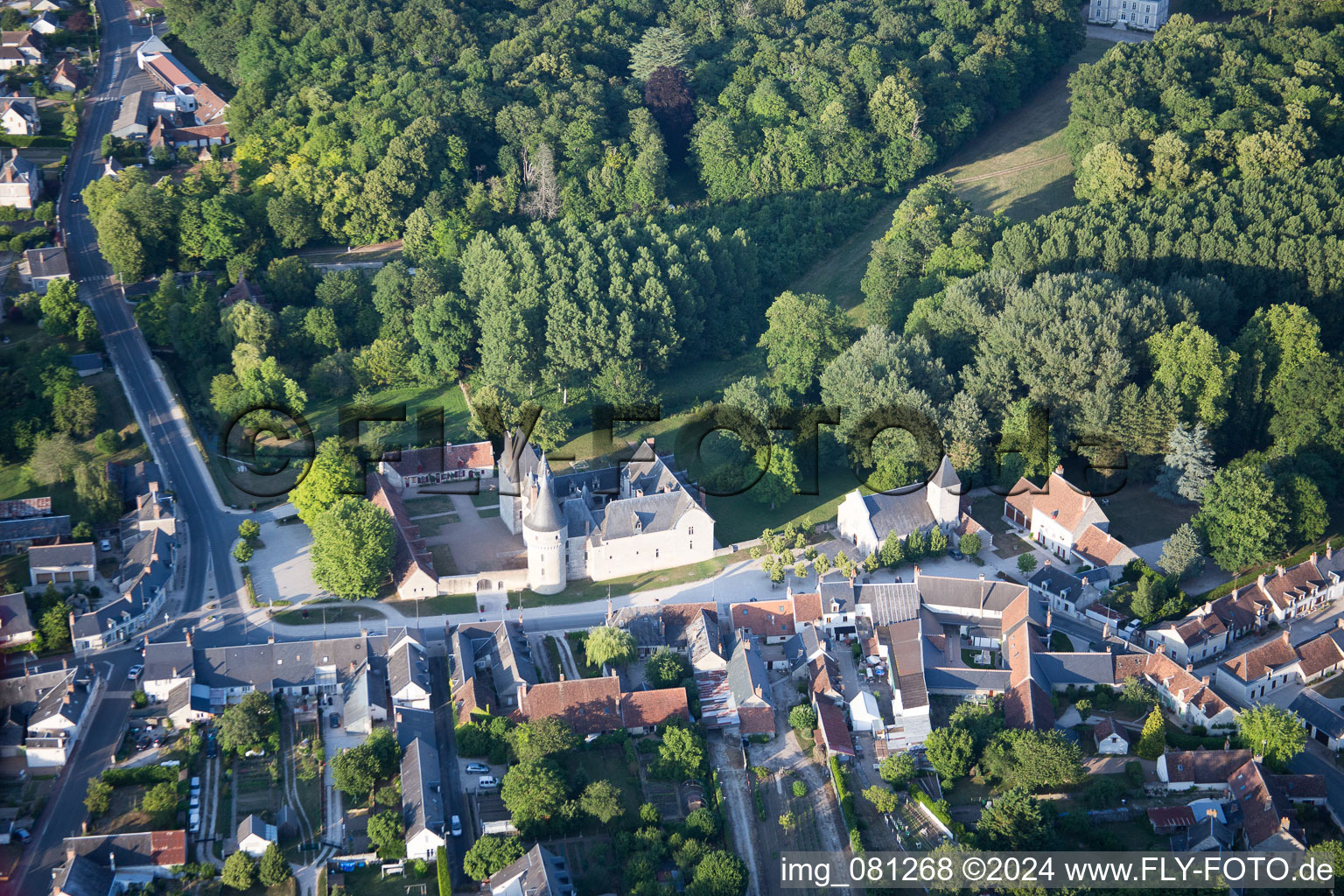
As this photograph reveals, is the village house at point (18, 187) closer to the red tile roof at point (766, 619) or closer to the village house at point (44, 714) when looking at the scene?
the village house at point (44, 714)

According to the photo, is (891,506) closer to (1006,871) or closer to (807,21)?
(1006,871)

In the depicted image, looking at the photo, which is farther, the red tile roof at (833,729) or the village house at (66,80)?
the village house at (66,80)

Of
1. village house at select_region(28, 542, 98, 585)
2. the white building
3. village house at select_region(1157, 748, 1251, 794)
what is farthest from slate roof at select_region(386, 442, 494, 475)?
the white building

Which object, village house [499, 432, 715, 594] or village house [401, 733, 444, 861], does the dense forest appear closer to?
village house [499, 432, 715, 594]

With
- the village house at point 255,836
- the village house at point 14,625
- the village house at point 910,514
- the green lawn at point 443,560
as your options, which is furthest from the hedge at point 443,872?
the village house at point 910,514

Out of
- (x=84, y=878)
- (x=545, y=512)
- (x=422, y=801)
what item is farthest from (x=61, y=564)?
(x=422, y=801)

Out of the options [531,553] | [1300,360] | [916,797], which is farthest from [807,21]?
[916,797]

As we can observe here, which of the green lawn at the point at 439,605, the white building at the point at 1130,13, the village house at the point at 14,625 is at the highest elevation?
the white building at the point at 1130,13
